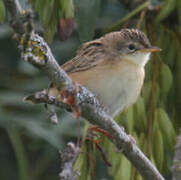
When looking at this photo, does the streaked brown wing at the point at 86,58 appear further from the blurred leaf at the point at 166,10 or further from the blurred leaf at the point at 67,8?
the blurred leaf at the point at 67,8

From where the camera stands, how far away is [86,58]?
13.0 ft

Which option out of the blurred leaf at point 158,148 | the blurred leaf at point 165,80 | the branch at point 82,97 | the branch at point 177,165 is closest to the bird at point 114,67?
the blurred leaf at point 165,80

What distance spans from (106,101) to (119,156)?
0.43 meters

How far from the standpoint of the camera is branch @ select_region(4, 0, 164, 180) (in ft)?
6.81

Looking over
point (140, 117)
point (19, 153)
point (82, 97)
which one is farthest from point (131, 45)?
point (82, 97)

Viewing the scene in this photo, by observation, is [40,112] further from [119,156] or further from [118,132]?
[118,132]

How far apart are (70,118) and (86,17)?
1585mm

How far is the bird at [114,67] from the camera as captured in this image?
3719mm

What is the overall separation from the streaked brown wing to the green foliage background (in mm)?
135

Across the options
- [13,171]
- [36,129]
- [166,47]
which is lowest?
[13,171]

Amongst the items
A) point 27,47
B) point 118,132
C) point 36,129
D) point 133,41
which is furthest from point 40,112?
point 27,47

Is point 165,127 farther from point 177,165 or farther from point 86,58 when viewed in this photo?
point 177,165

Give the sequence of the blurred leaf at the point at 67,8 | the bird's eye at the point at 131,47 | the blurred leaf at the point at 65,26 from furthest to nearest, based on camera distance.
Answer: the bird's eye at the point at 131,47 → the blurred leaf at the point at 65,26 → the blurred leaf at the point at 67,8

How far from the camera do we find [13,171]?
17.5 feet
